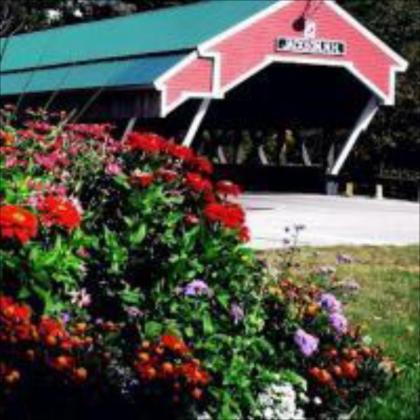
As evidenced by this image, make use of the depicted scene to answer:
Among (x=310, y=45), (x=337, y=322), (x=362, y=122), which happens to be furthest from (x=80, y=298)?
(x=362, y=122)

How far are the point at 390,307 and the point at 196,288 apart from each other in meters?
5.58

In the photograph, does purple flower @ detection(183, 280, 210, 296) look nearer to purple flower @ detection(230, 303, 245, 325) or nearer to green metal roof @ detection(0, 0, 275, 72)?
purple flower @ detection(230, 303, 245, 325)

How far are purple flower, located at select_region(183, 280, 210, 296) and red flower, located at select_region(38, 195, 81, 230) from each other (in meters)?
0.69

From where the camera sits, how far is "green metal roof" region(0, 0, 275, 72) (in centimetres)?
2903

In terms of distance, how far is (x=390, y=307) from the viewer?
10750mm

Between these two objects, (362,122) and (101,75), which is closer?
(101,75)

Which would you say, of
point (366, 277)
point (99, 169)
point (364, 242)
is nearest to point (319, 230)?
point (364, 242)

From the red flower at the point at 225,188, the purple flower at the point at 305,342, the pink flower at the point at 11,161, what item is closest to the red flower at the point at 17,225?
the pink flower at the point at 11,161

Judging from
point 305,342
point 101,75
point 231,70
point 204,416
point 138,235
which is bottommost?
point 204,416

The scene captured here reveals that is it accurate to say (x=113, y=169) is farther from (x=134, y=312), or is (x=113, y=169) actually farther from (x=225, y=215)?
(x=134, y=312)

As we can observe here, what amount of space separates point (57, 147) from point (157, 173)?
1.05 meters

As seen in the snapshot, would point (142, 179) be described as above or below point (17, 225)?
above

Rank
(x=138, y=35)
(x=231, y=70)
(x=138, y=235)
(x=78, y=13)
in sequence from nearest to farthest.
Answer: (x=138, y=235) < (x=231, y=70) < (x=138, y=35) < (x=78, y=13)

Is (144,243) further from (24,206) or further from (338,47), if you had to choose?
(338,47)
